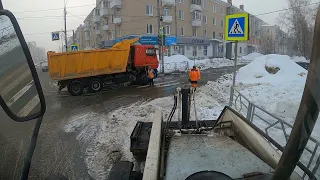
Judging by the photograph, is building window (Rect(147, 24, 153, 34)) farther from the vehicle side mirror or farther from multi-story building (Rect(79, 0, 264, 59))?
the vehicle side mirror

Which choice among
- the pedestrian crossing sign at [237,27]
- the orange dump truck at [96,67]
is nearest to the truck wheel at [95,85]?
the orange dump truck at [96,67]

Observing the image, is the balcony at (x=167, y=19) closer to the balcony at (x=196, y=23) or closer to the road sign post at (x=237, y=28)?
the balcony at (x=196, y=23)

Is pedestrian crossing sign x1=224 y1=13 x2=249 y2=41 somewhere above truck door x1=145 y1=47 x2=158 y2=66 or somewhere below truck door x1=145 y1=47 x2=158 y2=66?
above

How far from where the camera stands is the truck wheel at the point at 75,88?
1457 centimetres

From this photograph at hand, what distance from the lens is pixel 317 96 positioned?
0.83m

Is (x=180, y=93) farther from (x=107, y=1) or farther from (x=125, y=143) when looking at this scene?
(x=107, y=1)

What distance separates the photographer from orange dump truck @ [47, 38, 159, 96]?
14.4 m

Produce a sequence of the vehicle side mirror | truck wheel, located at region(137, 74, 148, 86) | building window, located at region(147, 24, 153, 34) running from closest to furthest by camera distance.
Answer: the vehicle side mirror
truck wheel, located at region(137, 74, 148, 86)
building window, located at region(147, 24, 153, 34)

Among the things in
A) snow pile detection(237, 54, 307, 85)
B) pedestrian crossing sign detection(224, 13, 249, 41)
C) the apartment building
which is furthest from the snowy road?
the apartment building

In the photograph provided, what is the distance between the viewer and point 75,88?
14.7m

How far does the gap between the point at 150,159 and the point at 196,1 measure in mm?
50491

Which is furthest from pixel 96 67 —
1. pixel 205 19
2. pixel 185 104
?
pixel 205 19

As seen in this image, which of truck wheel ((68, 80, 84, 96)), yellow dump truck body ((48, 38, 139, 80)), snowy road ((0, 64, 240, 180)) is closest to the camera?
snowy road ((0, 64, 240, 180))

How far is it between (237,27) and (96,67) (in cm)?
964
